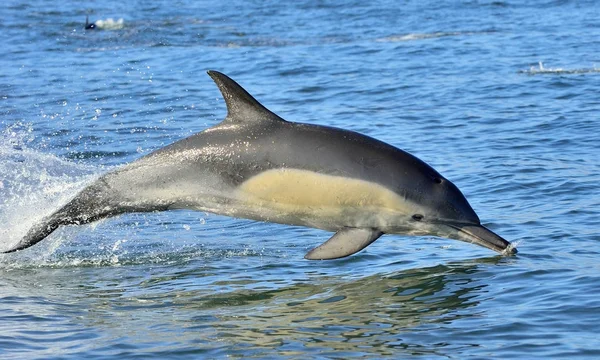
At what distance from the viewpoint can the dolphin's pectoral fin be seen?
9312 millimetres

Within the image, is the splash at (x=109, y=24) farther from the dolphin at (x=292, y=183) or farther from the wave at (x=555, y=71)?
the dolphin at (x=292, y=183)

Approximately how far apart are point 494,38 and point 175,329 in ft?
64.2

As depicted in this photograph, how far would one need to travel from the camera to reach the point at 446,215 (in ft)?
31.6

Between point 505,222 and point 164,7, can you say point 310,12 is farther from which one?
point 505,222

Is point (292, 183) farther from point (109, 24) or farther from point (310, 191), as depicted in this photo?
point (109, 24)

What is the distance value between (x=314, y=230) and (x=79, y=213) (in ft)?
10.1

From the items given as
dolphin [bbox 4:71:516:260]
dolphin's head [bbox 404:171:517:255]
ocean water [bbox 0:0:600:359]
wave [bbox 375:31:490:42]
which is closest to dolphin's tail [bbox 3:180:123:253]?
dolphin [bbox 4:71:516:260]

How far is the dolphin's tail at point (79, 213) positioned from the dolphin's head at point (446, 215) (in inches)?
102

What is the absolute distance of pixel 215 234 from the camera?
12.2 meters

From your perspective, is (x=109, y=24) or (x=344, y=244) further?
(x=109, y=24)

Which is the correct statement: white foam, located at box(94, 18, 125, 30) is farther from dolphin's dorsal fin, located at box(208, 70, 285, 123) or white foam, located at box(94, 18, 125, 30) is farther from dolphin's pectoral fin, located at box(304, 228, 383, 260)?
dolphin's pectoral fin, located at box(304, 228, 383, 260)

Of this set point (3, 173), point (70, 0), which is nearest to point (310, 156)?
point (3, 173)

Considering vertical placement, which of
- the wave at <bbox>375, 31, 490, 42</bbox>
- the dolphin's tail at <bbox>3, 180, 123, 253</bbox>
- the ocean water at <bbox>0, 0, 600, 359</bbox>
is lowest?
the ocean water at <bbox>0, 0, 600, 359</bbox>

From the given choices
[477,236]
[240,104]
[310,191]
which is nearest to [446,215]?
[477,236]
